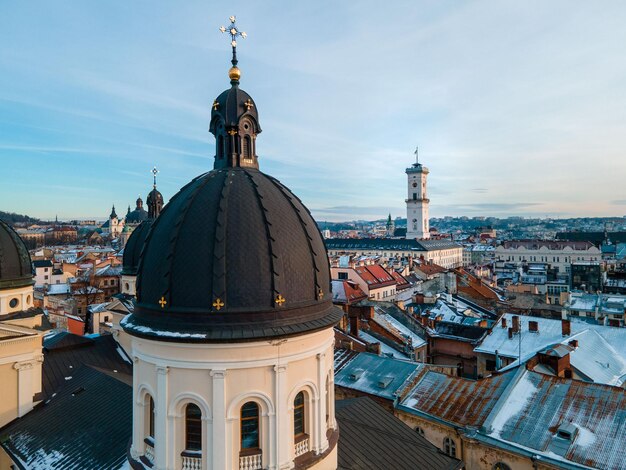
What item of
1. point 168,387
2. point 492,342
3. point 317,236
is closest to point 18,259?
point 168,387

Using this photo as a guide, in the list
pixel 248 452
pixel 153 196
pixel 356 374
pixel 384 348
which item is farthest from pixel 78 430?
pixel 384 348

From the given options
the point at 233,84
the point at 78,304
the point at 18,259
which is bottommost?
the point at 78,304

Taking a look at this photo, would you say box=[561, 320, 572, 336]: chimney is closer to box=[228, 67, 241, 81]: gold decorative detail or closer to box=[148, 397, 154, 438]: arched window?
box=[228, 67, 241, 81]: gold decorative detail

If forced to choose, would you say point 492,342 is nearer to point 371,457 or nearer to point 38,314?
point 371,457

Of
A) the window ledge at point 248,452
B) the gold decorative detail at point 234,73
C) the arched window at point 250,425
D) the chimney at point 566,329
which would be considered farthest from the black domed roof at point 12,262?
the chimney at point 566,329

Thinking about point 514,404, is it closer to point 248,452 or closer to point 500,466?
point 500,466
